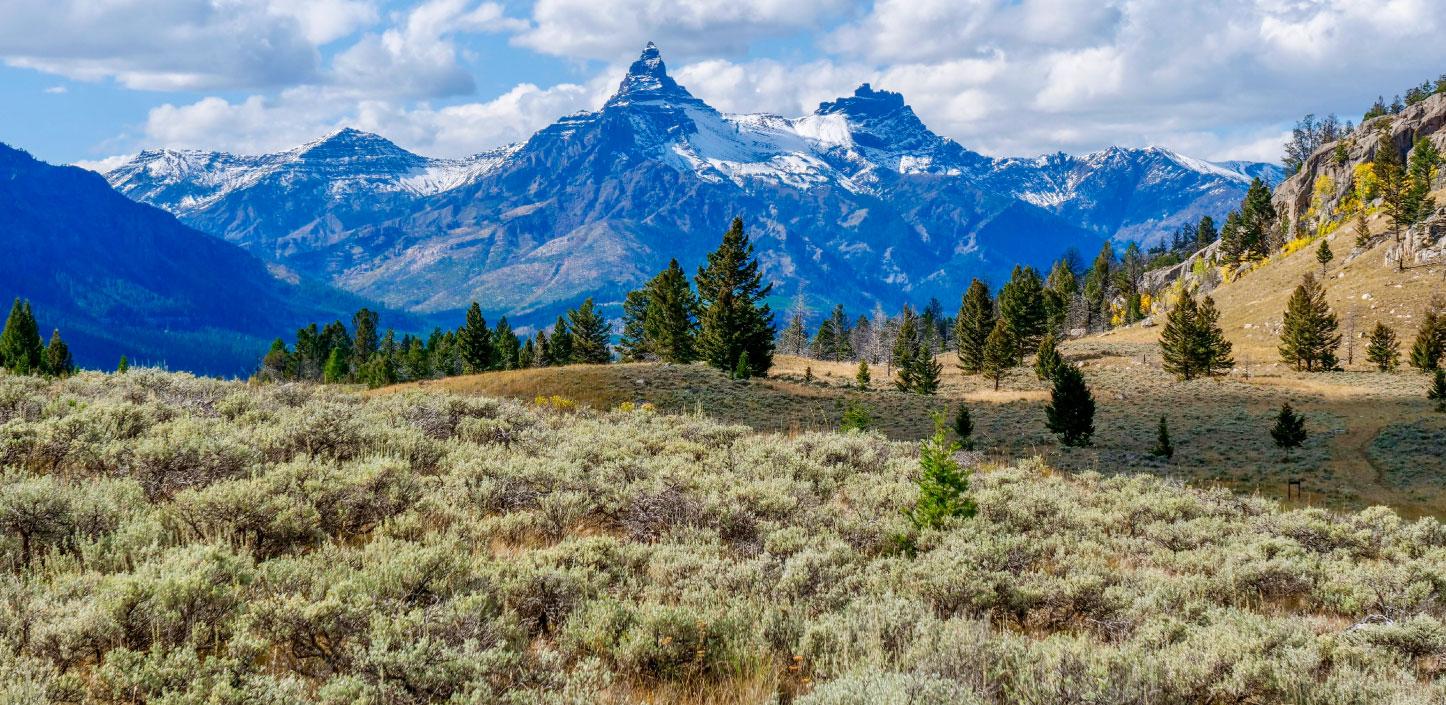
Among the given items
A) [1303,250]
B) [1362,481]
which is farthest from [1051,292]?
[1362,481]

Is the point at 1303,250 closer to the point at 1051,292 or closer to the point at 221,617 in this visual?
the point at 1051,292

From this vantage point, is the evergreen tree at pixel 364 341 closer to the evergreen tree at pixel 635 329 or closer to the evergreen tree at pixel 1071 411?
the evergreen tree at pixel 635 329

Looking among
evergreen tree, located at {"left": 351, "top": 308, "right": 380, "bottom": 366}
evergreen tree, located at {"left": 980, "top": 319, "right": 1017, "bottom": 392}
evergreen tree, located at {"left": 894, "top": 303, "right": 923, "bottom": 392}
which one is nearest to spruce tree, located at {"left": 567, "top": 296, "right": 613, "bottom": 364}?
evergreen tree, located at {"left": 894, "top": 303, "right": 923, "bottom": 392}

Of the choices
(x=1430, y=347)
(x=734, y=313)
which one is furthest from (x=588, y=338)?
(x=1430, y=347)

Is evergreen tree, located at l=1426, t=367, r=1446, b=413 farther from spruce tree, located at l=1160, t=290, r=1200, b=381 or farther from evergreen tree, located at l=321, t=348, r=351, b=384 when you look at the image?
evergreen tree, located at l=321, t=348, r=351, b=384

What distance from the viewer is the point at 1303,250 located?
116812mm

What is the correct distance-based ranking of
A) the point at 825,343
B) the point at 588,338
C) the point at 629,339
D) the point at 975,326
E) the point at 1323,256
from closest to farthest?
the point at 975,326 < the point at 629,339 < the point at 588,338 < the point at 1323,256 < the point at 825,343

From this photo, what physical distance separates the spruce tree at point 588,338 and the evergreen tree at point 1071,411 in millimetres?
61596

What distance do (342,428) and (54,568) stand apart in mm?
5688

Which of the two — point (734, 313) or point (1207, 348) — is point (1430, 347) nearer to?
point (1207, 348)

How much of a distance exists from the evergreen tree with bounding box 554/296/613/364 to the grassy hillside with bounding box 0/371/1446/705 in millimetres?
79545

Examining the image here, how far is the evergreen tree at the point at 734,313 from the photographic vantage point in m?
59.4

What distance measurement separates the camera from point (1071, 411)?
36875 millimetres

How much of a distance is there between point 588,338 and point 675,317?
22.7 meters
